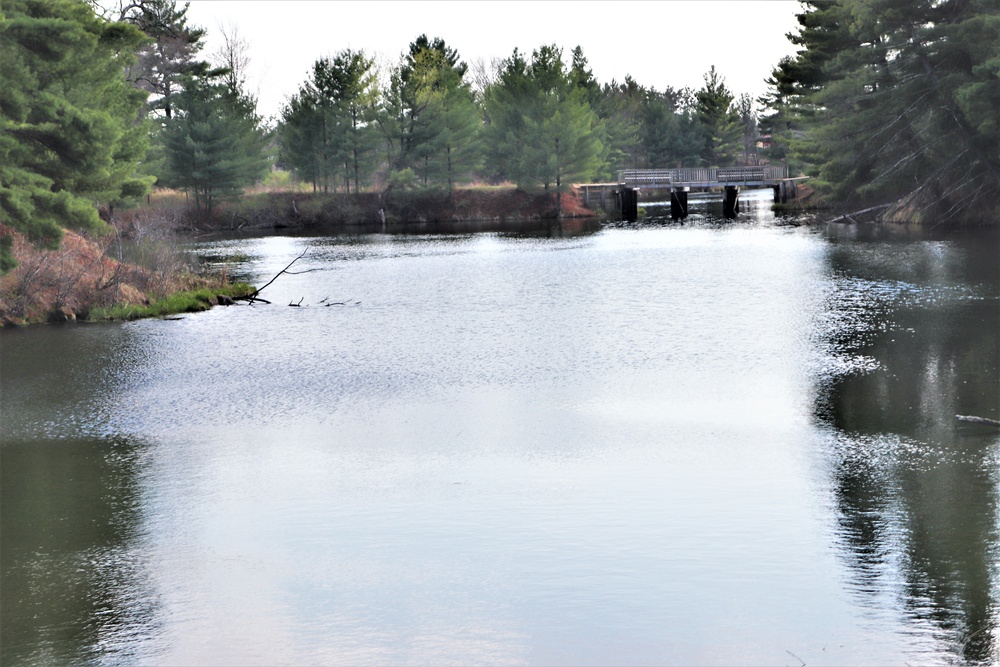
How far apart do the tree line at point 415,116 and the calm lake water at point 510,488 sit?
548 cm

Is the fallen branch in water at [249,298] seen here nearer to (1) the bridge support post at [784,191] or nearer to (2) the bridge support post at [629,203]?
(2) the bridge support post at [629,203]

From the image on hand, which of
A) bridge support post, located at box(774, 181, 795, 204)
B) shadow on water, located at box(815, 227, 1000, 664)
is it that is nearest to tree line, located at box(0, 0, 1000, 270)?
bridge support post, located at box(774, 181, 795, 204)

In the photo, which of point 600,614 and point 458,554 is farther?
point 458,554

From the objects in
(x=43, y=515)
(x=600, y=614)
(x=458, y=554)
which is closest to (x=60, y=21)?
(x=43, y=515)

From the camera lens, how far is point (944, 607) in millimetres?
9258

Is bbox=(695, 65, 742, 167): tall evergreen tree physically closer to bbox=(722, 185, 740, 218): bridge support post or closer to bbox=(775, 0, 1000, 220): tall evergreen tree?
bbox=(722, 185, 740, 218): bridge support post

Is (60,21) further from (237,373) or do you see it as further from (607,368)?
(607,368)

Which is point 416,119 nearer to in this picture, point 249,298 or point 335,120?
point 335,120

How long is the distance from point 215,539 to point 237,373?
10230mm

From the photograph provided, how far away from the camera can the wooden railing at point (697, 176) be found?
8175cm

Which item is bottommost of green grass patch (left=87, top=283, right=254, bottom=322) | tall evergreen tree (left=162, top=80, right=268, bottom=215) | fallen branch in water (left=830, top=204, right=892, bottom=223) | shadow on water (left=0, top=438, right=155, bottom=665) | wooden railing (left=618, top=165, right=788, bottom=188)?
shadow on water (left=0, top=438, right=155, bottom=665)

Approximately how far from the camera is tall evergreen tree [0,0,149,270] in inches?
1053

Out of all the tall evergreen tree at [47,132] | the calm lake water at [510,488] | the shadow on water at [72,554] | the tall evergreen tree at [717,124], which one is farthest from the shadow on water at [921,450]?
the tall evergreen tree at [717,124]

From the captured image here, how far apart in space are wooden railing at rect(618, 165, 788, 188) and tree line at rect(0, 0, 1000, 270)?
12.2 ft
